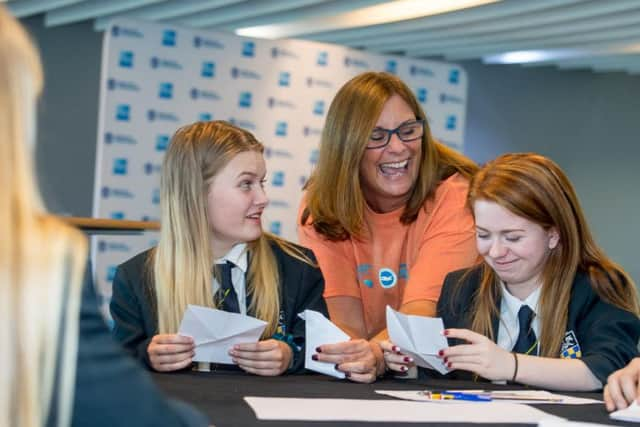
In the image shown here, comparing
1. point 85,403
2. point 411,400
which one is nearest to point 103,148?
point 411,400

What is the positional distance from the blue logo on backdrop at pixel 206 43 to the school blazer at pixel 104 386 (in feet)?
22.2

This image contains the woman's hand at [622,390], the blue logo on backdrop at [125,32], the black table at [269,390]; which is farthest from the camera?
the blue logo on backdrop at [125,32]

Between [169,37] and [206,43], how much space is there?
30 centimetres

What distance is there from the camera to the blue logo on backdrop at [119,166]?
25.2ft

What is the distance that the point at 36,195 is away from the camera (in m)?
1.26

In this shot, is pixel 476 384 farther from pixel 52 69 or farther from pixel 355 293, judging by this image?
pixel 52 69

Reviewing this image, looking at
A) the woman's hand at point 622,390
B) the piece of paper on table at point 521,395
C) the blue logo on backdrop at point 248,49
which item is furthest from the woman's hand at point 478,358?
the blue logo on backdrop at point 248,49

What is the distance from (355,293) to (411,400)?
1.26 metres

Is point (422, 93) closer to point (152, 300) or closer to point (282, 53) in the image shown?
point (282, 53)

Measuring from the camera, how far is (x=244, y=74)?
27.0ft

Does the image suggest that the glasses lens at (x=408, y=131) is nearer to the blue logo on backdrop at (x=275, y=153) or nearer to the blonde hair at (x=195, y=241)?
the blonde hair at (x=195, y=241)

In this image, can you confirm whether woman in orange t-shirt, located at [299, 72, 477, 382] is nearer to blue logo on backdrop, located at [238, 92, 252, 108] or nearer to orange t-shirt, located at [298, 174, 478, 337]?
orange t-shirt, located at [298, 174, 478, 337]

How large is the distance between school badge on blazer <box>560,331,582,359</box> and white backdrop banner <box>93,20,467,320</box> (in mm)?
5117

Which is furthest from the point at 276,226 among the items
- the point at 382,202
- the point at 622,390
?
the point at 622,390
